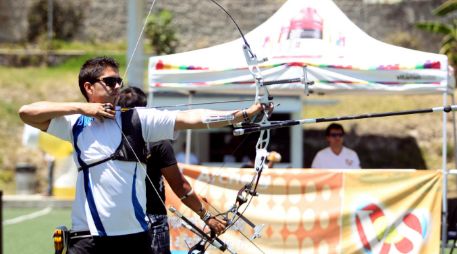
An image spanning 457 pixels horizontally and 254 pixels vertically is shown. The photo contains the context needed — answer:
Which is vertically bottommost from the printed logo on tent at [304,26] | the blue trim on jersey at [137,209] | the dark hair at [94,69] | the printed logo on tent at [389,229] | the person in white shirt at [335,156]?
the printed logo on tent at [389,229]

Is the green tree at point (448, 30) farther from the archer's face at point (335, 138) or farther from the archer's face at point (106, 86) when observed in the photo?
the archer's face at point (106, 86)

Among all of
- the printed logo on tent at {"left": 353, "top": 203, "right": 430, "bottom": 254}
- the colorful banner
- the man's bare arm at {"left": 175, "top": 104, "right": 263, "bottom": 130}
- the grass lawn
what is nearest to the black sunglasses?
the man's bare arm at {"left": 175, "top": 104, "right": 263, "bottom": 130}

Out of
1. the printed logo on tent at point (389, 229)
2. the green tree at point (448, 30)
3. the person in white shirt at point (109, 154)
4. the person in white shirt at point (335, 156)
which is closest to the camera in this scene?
the person in white shirt at point (109, 154)

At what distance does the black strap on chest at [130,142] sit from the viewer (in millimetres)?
4434

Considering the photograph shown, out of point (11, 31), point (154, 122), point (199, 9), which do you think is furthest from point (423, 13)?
point (154, 122)

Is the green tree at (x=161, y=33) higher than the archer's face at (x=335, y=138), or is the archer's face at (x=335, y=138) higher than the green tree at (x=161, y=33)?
the green tree at (x=161, y=33)

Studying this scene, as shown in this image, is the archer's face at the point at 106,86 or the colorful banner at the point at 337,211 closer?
the archer's face at the point at 106,86

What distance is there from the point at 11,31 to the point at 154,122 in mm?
33732

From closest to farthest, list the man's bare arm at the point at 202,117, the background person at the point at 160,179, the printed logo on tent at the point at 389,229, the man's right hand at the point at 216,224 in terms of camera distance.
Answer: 1. the man's bare arm at the point at 202,117
2. the man's right hand at the point at 216,224
3. the background person at the point at 160,179
4. the printed logo on tent at the point at 389,229

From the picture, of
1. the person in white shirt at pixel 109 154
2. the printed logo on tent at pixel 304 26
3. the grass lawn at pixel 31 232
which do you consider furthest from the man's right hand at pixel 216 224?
the grass lawn at pixel 31 232

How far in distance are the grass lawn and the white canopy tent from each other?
3.39 m

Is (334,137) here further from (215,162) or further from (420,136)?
(420,136)

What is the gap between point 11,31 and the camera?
36938mm

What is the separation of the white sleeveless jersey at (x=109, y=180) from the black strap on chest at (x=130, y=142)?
0.02m
